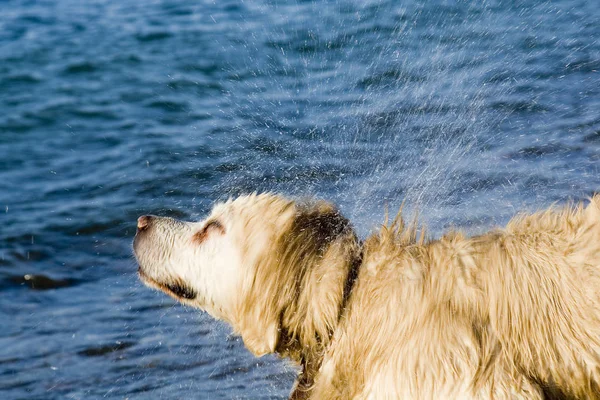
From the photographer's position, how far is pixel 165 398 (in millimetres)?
5660

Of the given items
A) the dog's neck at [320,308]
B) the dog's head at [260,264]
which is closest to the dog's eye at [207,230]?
the dog's head at [260,264]

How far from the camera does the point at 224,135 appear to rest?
1026 centimetres

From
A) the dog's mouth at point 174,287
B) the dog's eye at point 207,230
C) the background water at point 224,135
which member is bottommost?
the background water at point 224,135

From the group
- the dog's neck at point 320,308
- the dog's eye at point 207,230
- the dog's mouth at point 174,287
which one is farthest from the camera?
the dog's mouth at point 174,287

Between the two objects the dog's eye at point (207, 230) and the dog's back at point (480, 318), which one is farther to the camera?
the dog's eye at point (207, 230)

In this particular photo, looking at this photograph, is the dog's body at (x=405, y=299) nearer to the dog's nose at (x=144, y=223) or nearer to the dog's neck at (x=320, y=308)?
the dog's neck at (x=320, y=308)

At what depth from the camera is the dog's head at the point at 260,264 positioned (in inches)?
168

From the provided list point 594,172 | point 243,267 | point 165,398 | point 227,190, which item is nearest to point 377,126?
point 227,190

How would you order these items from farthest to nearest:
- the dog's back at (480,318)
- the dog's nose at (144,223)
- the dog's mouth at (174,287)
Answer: the dog's nose at (144,223), the dog's mouth at (174,287), the dog's back at (480,318)

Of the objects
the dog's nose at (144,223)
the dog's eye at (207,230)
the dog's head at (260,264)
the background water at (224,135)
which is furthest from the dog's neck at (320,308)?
the background water at (224,135)

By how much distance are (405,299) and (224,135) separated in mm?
Answer: 6456

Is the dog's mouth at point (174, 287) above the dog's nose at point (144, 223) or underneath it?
underneath

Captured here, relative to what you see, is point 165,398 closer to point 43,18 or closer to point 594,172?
point 594,172

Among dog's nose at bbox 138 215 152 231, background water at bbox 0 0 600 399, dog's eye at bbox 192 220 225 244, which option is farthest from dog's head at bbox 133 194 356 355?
background water at bbox 0 0 600 399
